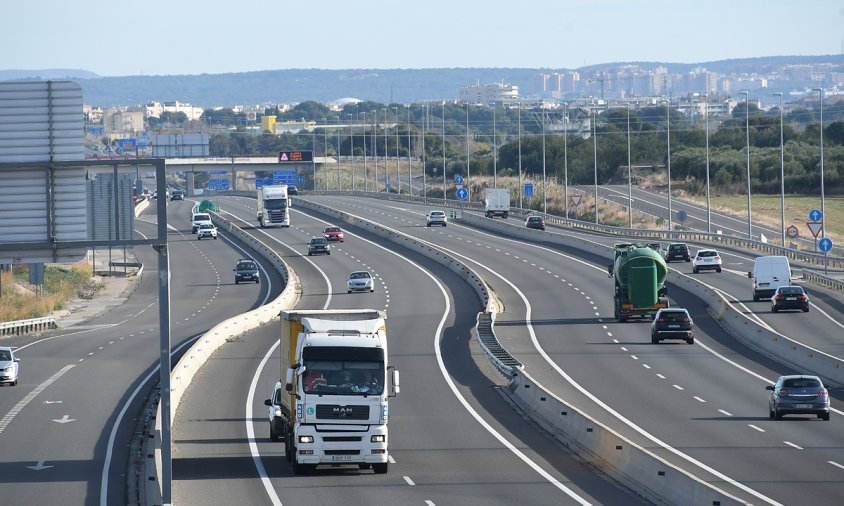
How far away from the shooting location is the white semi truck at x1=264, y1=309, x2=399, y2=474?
29391 millimetres

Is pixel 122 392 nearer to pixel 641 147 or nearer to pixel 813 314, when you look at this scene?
pixel 813 314

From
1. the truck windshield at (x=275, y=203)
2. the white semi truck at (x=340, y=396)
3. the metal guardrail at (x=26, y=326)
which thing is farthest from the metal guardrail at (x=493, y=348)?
the truck windshield at (x=275, y=203)

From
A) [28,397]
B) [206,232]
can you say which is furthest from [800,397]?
[206,232]

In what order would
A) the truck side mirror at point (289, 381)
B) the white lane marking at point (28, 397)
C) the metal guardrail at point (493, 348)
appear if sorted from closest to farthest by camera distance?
the truck side mirror at point (289, 381) < the white lane marking at point (28, 397) < the metal guardrail at point (493, 348)

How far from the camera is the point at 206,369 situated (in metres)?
52.0

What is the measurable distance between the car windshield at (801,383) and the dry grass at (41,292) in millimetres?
54860

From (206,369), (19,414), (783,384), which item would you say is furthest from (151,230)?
(783,384)

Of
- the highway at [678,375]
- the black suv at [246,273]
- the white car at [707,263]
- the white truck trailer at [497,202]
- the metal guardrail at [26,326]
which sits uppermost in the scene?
the white truck trailer at [497,202]

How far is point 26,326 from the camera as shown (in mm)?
74750

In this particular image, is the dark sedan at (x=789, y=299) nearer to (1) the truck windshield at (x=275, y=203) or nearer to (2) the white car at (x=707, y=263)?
(2) the white car at (x=707, y=263)

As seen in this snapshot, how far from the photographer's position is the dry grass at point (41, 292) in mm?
86375

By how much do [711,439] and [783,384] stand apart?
445 centimetres

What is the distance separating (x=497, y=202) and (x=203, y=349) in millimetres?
78414

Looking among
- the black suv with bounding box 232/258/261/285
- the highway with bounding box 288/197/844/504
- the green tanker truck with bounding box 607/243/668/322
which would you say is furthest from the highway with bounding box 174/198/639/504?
the black suv with bounding box 232/258/261/285
